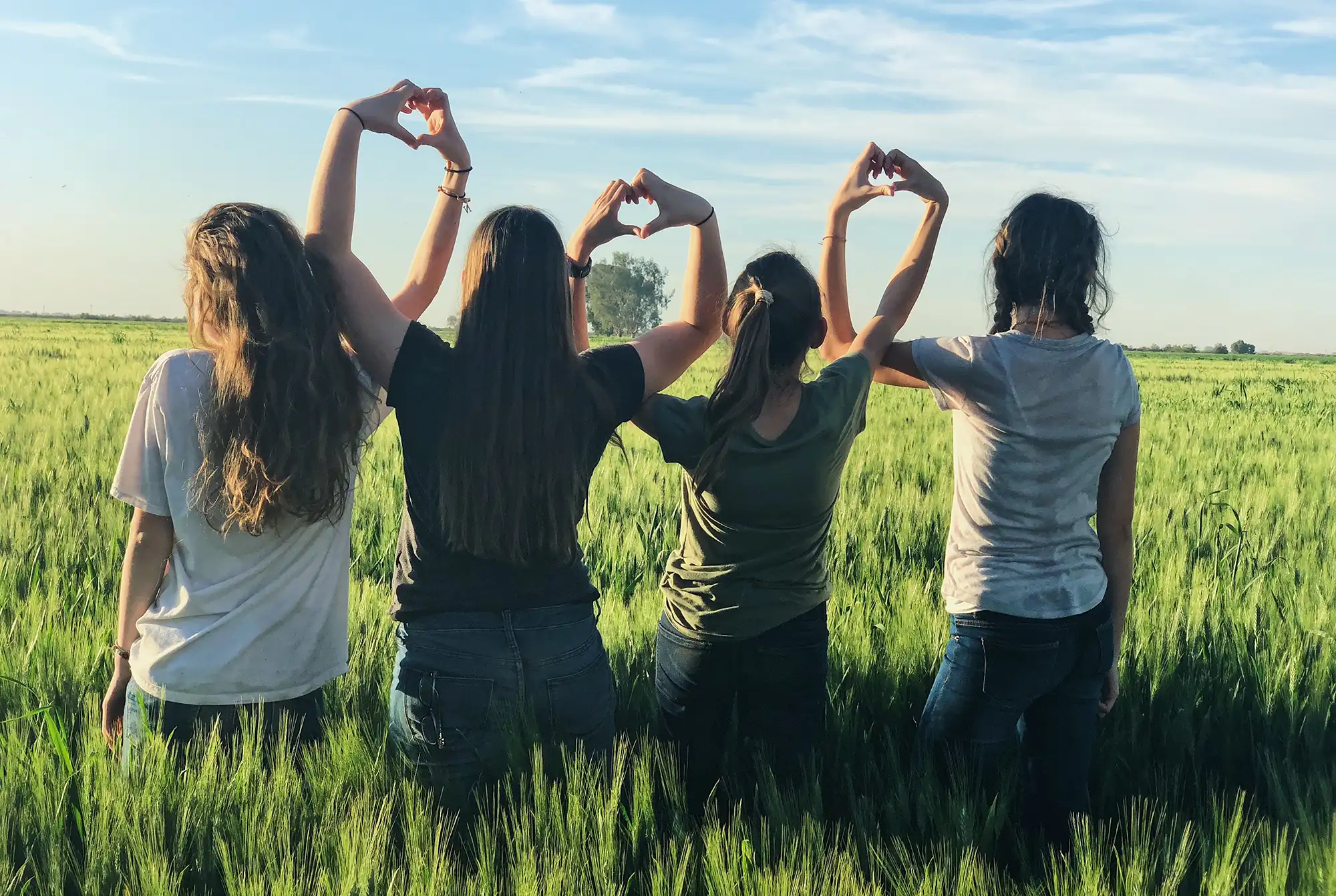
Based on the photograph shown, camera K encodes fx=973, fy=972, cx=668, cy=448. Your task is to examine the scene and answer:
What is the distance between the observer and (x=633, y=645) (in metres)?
3.20

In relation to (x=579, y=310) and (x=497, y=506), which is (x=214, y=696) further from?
(x=579, y=310)

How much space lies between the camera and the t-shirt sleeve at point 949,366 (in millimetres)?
2146

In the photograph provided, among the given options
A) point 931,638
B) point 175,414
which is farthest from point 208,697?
point 931,638

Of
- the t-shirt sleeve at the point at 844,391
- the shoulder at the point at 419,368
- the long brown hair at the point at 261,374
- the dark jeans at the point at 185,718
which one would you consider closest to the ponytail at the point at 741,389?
the t-shirt sleeve at the point at 844,391

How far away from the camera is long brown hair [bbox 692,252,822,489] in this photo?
6.65 ft

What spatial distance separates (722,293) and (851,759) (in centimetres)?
131

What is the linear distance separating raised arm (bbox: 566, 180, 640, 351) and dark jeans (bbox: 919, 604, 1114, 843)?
111 centimetres

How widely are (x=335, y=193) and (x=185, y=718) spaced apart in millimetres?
1158

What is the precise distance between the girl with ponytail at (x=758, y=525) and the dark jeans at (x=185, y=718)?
2.78 ft

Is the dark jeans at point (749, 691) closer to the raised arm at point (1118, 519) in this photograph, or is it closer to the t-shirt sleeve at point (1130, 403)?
the raised arm at point (1118, 519)

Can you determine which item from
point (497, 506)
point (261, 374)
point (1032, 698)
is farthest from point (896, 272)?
point (261, 374)

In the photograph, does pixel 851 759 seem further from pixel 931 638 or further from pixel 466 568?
pixel 466 568

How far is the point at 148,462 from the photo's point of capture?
1.98 m

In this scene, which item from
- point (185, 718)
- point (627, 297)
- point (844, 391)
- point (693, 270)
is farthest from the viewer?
point (627, 297)
